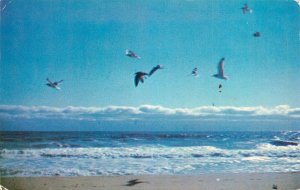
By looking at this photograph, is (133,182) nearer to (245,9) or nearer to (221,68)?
(221,68)

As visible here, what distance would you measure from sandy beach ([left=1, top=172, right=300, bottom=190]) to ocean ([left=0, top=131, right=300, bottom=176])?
0.32 ft

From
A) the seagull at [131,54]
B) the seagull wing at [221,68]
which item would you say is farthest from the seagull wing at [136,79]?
the seagull wing at [221,68]

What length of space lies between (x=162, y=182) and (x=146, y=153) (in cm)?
79

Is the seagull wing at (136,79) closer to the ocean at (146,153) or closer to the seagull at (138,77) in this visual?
the seagull at (138,77)

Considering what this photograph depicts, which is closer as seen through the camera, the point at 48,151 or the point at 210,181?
the point at 210,181

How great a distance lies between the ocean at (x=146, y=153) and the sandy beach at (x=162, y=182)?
10 centimetres

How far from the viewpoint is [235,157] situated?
4.68 m

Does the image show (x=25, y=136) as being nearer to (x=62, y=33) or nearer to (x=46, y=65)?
(x=46, y=65)

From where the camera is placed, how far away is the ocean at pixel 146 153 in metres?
3.92

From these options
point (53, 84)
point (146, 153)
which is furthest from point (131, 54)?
point (146, 153)

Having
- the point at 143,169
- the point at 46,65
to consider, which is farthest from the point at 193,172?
the point at 46,65

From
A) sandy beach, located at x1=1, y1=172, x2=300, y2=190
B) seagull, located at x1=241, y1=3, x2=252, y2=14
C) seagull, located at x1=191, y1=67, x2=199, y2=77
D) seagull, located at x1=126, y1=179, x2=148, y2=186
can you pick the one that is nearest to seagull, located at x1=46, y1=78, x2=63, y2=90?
sandy beach, located at x1=1, y1=172, x2=300, y2=190

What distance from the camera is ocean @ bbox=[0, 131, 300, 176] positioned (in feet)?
12.9

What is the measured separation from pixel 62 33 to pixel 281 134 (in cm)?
268
